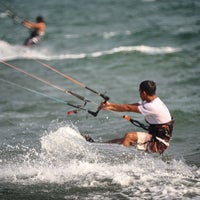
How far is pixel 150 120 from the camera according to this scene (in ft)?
33.5

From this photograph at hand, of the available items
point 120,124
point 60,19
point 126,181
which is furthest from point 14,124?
point 60,19

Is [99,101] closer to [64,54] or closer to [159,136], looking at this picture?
[159,136]

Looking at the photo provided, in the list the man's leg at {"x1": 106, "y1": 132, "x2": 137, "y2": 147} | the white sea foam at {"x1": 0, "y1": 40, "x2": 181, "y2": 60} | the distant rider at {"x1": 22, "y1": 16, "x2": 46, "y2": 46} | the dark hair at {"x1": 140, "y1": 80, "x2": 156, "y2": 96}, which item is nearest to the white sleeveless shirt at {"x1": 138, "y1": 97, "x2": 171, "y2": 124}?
the dark hair at {"x1": 140, "y1": 80, "x2": 156, "y2": 96}

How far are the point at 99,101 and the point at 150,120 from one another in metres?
7.40

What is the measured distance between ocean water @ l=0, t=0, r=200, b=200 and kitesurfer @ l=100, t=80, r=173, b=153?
0.34m

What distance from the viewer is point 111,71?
2280cm

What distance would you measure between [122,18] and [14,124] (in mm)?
23830

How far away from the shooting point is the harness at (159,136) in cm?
1018

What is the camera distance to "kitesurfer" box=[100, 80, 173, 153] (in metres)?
9.97

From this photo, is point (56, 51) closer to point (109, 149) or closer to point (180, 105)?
point (180, 105)

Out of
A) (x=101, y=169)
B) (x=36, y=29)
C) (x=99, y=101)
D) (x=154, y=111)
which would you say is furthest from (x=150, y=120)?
(x=36, y=29)

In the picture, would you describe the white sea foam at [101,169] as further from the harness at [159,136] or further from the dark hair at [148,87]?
the dark hair at [148,87]

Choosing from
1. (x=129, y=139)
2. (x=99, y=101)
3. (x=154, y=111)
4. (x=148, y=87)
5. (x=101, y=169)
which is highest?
(x=99, y=101)

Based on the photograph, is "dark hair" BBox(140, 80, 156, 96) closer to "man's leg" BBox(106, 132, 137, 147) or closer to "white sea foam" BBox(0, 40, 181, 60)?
"man's leg" BBox(106, 132, 137, 147)
